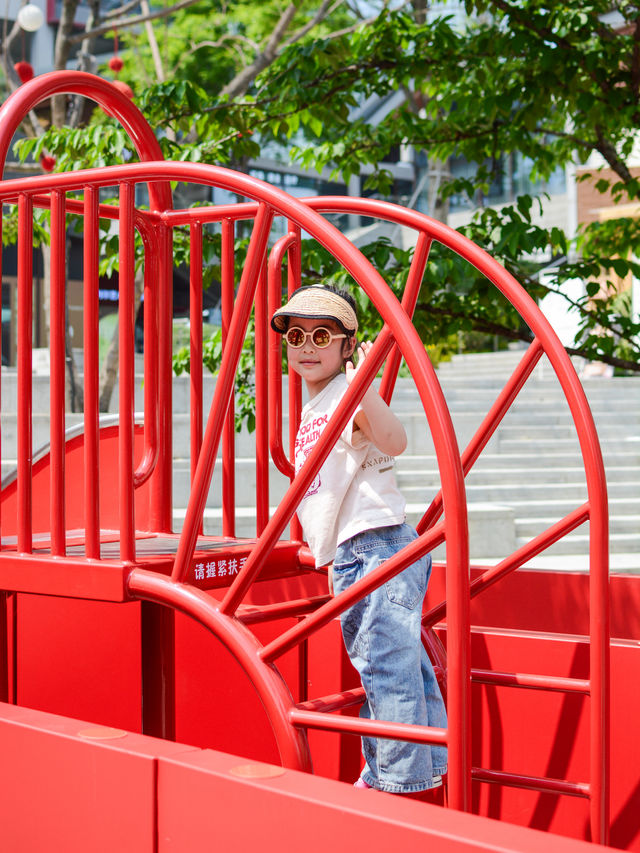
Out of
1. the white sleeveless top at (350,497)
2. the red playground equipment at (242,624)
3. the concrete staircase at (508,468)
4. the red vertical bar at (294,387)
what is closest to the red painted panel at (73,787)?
the red playground equipment at (242,624)

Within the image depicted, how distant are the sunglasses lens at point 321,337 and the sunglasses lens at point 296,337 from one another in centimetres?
3

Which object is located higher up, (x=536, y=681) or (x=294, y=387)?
(x=294, y=387)

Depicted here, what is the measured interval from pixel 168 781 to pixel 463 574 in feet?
1.62

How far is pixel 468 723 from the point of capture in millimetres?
1430

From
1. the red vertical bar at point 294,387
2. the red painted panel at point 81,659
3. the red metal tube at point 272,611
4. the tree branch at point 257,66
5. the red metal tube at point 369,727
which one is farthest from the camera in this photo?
the tree branch at point 257,66

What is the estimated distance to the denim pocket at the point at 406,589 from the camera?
1.95 m

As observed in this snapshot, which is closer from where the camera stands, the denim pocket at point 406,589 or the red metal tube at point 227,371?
the red metal tube at point 227,371

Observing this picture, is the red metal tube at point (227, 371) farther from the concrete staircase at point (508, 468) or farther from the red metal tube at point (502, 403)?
the concrete staircase at point (508, 468)

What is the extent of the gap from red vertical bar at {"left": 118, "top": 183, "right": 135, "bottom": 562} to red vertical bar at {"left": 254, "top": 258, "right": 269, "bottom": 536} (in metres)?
0.47

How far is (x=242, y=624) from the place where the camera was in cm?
184

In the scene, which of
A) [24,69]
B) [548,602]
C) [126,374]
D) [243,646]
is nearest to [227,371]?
[126,374]

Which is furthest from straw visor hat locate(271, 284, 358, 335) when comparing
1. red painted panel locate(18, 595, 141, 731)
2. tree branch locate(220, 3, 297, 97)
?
tree branch locate(220, 3, 297, 97)

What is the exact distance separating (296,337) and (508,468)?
25.1 feet

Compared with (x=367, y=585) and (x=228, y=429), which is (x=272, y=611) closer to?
(x=367, y=585)
